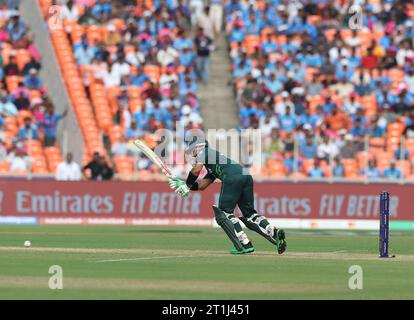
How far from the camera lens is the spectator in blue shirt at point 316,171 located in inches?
1335

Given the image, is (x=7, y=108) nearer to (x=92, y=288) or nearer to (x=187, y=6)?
(x=187, y=6)

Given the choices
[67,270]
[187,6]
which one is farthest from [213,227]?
[67,270]

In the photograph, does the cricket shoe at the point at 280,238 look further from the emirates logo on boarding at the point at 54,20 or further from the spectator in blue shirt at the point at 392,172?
the emirates logo on boarding at the point at 54,20

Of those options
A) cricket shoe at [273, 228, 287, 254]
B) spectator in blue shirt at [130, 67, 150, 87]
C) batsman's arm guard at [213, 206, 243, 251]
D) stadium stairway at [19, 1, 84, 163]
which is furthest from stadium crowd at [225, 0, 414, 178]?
batsman's arm guard at [213, 206, 243, 251]

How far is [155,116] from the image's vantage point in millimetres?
36375

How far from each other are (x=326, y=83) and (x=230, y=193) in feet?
55.0

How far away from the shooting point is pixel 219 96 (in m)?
38.7

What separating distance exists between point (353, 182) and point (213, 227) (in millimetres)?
3957

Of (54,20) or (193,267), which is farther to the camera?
(54,20)

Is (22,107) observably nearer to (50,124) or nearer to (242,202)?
(50,124)

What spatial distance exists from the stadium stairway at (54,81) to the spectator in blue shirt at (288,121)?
572cm

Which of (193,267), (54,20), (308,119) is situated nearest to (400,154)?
(308,119)

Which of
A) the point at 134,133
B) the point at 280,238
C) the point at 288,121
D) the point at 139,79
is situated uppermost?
the point at 139,79
